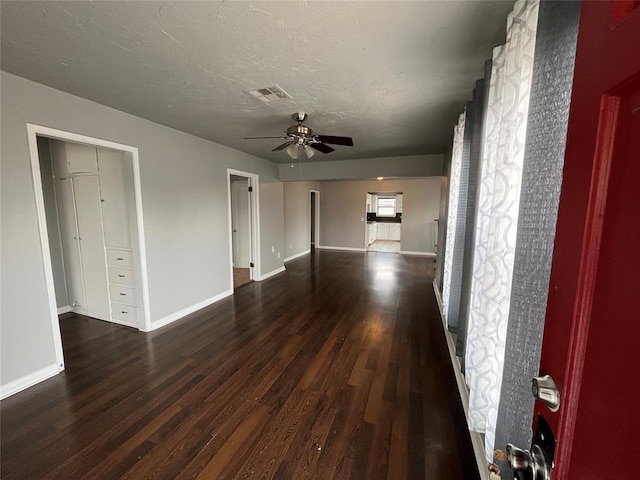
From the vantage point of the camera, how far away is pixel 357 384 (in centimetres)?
219

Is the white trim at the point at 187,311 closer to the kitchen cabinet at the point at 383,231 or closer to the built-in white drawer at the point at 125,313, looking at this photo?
the built-in white drawer at the point at 125,313

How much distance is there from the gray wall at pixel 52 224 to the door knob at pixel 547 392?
15.6 feet

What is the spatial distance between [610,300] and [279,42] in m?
1.80

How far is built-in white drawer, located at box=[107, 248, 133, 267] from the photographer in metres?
3.09

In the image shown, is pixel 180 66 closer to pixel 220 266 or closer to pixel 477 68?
pixel 477 68

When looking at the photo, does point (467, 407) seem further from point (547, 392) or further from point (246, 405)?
point (547, 392)

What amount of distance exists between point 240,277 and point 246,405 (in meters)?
3.63

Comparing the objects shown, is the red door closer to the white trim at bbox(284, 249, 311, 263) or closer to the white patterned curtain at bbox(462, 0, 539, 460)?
the white patterned curtain at bbox(462, 0, 539, 460)

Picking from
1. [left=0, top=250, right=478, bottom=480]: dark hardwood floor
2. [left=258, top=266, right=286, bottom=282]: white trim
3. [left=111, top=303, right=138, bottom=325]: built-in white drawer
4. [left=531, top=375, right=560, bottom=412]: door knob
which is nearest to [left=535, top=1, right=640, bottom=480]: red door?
[left=531, top=375, right=560, bottom=412]: door knob

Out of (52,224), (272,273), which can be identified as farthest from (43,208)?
(272,273)

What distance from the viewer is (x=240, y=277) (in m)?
5.39

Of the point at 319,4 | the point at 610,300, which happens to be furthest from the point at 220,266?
the point at 610,300

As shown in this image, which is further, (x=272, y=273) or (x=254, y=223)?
(x=272, y=273)

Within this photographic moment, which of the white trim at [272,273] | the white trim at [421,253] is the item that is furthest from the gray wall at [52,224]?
the white trim at [421,253]
